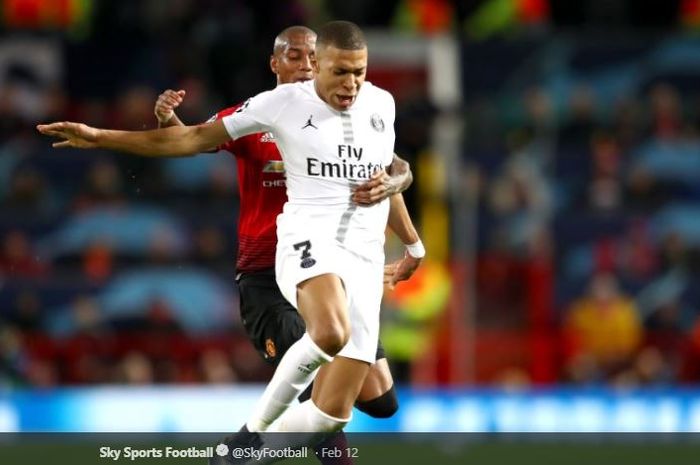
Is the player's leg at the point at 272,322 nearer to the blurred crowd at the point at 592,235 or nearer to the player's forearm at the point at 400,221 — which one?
the player's forearm at the point at 400,221

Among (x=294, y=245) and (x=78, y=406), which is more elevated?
(x=294, y=245)

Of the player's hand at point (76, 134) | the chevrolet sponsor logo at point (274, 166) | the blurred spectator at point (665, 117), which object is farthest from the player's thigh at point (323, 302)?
the blurred spectator at point (665, 117)

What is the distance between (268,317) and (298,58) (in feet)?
4.18

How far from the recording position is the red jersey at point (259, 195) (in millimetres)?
7812

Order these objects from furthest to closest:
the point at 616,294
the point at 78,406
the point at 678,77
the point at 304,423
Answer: the point at 678,77
the point at 616,294
the point at 78,406
the point at 304,423

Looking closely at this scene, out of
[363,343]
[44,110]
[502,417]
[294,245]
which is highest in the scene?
[44,110]

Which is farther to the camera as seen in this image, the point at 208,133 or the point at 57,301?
the point at 57,301

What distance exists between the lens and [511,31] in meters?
17.3

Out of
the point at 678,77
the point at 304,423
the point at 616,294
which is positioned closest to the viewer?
the point at 304,423

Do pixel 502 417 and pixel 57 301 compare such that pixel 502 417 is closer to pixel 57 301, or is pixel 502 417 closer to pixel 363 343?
pixel 57 301

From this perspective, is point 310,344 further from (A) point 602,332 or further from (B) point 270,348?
(A) point 602,332

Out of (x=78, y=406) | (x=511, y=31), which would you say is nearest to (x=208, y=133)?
(x=78, y=406)

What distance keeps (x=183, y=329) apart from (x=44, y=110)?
3.11 metres

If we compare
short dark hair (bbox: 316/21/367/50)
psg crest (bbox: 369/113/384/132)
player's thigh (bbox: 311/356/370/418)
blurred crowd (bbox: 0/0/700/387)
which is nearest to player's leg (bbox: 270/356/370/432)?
player's thigh (bbox: 311/356/370/418)
